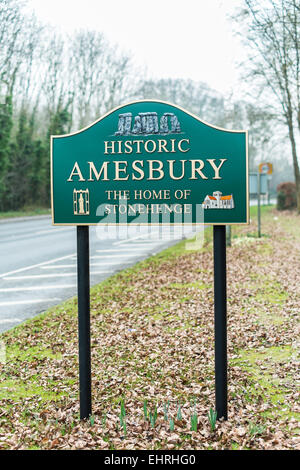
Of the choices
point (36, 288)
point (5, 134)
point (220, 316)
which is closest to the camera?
point (220, 316)

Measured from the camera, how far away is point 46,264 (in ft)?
40.8

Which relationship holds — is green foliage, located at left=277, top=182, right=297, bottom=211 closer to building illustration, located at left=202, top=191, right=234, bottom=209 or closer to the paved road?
the paved road

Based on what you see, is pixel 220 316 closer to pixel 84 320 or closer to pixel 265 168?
pixel 84 320

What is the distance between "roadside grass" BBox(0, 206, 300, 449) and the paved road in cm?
77

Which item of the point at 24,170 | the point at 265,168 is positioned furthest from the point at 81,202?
the point at 24,170

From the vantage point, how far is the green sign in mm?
3883

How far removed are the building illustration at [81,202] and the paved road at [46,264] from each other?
3.63 metres

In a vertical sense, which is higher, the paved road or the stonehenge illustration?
the stonehenge illustration

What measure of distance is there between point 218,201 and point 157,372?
7.62 ft

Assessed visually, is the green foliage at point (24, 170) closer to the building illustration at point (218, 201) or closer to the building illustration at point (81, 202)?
the building illustration at point (81, 202)

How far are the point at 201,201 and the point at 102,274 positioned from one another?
24.9ft

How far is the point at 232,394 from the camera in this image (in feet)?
15.1

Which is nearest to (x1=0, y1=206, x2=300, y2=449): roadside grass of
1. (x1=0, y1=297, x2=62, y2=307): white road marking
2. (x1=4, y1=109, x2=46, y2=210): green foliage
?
(x1=0, y1=297, x2=62, y2=307): white road marking
